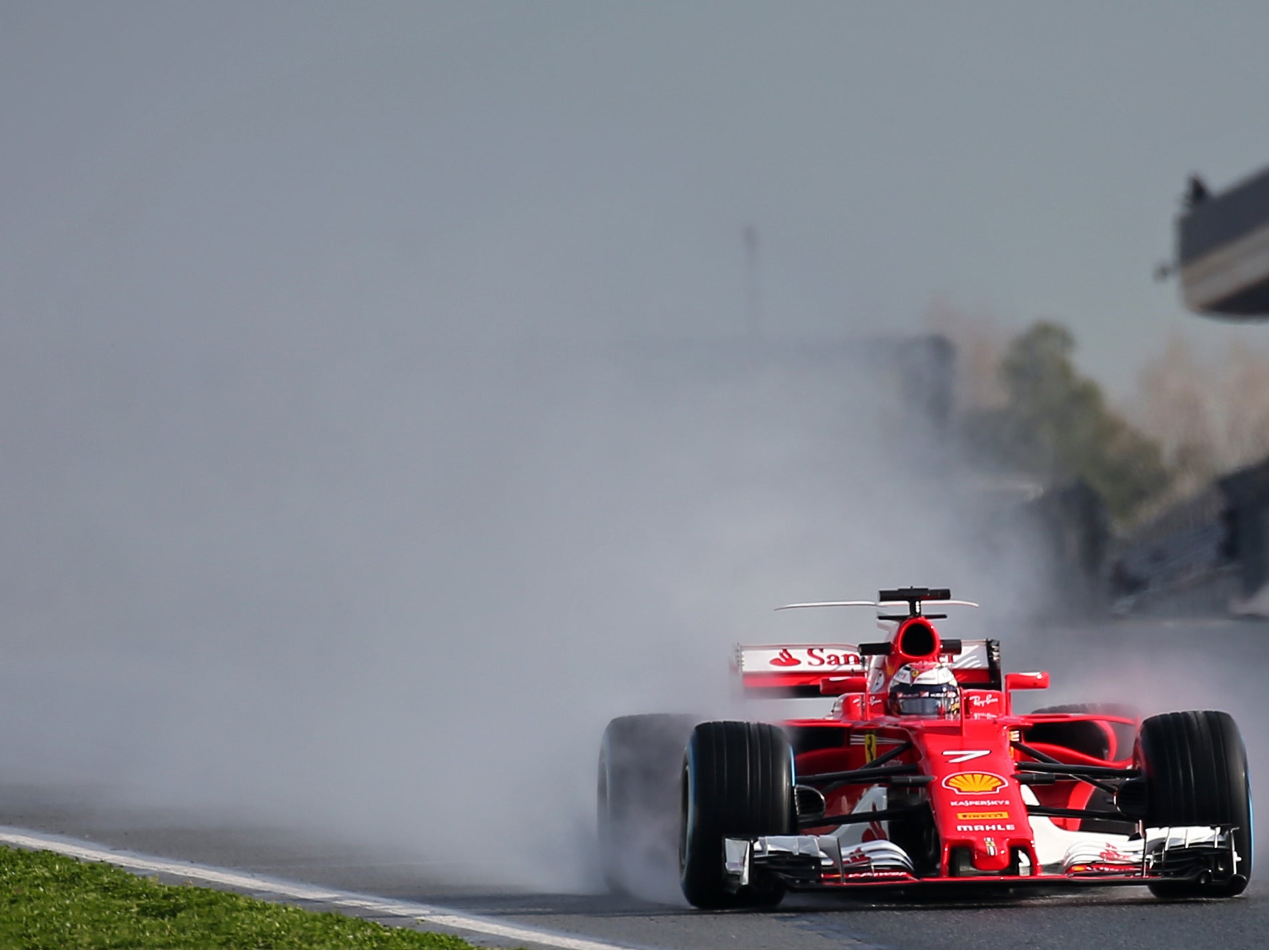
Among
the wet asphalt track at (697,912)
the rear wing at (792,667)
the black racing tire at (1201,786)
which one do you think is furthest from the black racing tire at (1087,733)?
the black racing tire at (1201,786)

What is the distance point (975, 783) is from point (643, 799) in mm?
2169

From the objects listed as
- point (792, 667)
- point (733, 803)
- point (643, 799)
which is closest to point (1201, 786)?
point (733, 803)

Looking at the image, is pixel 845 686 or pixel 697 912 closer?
pixel 697 912

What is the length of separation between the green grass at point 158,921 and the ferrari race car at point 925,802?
1466 mm

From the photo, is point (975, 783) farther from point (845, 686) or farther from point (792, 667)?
point (792, 667)

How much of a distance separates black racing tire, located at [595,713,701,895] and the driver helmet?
3.86 feet

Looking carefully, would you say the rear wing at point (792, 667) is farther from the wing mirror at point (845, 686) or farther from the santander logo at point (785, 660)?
the wing mirror at point (845, 686)

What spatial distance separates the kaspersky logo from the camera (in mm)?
9336

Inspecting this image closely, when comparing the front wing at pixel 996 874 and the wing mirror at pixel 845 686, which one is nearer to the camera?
the front wing at pixel 996 874

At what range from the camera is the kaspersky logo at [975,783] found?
30.6 ft

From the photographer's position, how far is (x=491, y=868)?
11.7m

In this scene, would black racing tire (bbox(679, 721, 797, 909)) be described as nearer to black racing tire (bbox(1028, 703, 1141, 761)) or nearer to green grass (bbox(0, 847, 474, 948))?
green grass (bbox(0, 847, 474, 948))

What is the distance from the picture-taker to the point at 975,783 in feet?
30.8

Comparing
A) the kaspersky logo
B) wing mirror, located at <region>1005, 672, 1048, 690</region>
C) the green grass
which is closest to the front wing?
the kaspersky logo
